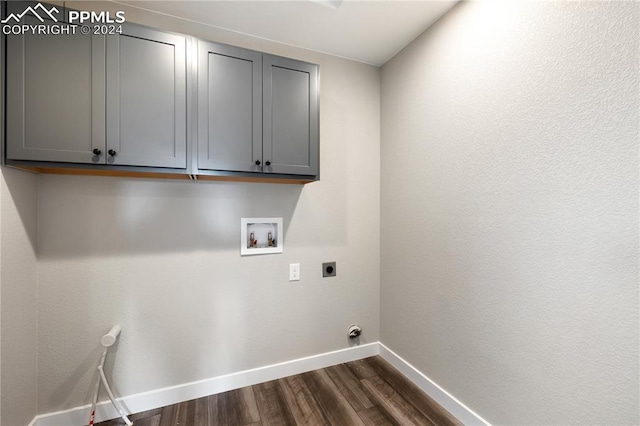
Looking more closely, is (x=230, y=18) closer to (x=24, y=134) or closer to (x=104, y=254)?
(x=24, y=134)

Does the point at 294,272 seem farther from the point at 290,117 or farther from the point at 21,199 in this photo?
the point at 21,199

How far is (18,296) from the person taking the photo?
133cm

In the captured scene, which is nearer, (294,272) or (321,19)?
(321,19)

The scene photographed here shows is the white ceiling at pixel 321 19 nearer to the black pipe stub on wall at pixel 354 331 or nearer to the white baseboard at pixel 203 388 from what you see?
the black pipe stub on wall at pixel 354 331

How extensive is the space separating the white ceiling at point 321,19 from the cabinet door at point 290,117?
0.31 metres

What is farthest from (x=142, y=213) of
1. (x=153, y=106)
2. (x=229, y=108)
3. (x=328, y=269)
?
(x=328, y=269)

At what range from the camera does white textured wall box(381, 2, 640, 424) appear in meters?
0.98

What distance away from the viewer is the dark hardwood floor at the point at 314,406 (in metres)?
1.60

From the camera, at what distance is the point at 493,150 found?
141 cm

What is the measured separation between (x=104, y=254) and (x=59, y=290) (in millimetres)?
291

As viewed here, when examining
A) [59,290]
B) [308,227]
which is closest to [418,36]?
[308,227]

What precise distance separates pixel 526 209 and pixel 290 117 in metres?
1.42

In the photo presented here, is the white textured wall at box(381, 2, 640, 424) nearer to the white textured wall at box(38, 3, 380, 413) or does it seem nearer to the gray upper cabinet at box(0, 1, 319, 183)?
the white textured wall at box(38, 3, 380, 413)

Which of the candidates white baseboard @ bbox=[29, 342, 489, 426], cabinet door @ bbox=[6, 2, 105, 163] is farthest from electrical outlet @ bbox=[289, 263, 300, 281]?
cabinet door @ bbox=[6, 2, 105, 163]
